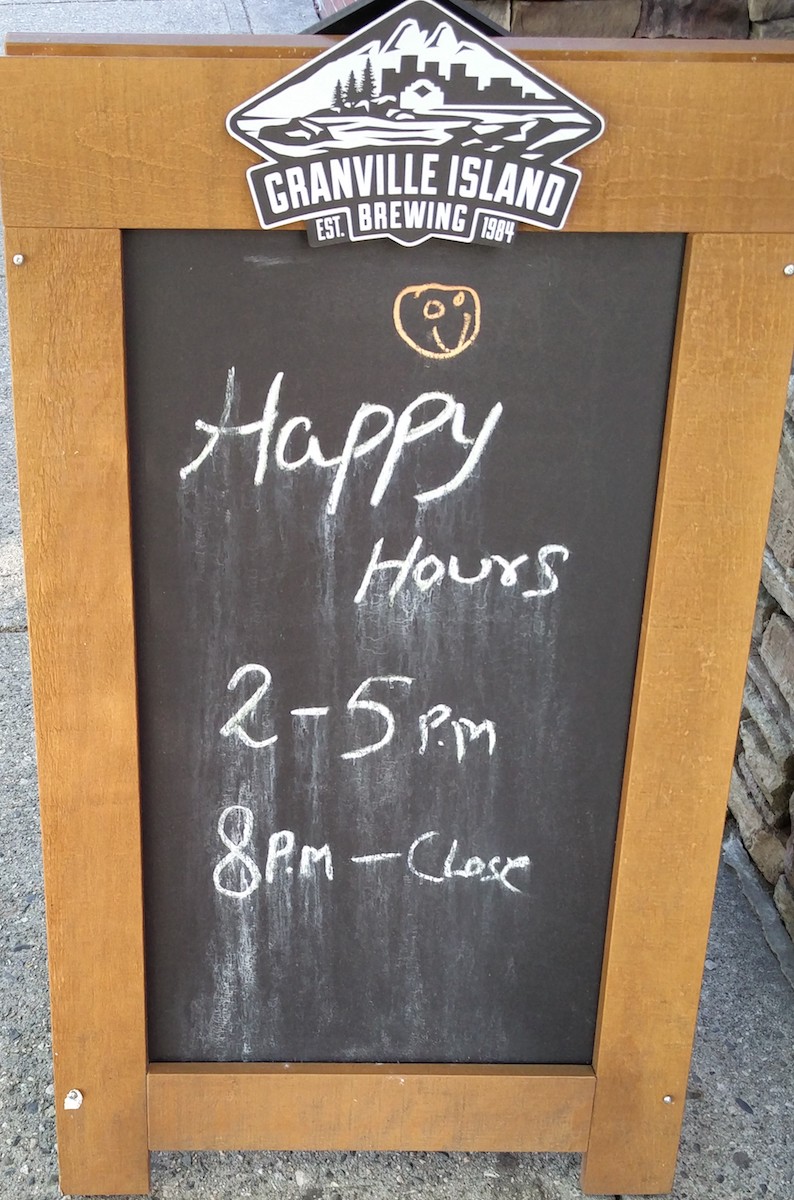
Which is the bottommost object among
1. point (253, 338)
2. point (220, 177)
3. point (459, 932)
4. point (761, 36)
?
point (459, 932)

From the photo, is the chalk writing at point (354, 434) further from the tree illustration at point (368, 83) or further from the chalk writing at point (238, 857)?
the chalk writing at point (238, 857)

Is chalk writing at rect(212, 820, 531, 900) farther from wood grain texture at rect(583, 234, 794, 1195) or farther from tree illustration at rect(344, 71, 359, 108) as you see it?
tree illustration at rect(344, 71, 359, 108)

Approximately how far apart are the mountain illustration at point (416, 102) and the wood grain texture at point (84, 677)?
0.89 ft

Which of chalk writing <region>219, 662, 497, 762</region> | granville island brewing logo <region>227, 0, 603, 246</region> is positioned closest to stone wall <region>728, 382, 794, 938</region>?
chalk writing <region>219, 662, 497, 762</region>

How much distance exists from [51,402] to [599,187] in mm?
782

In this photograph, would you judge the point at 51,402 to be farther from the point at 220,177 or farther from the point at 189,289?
the point at 220,177

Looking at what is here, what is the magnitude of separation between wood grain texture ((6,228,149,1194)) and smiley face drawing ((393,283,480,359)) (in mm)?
383

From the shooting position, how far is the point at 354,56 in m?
1.47

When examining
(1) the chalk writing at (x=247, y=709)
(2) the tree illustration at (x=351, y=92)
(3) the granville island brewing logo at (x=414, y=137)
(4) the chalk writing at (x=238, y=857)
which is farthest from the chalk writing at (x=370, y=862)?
(2) the tree illustration at (x=351, y=92)

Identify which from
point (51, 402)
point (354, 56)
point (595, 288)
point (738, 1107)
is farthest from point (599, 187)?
point (738, 1107)

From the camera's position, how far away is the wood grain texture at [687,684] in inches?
64.5

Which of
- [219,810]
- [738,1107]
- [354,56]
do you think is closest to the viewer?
[354,56]

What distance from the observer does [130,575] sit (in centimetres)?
172

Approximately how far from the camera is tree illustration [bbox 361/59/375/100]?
1472mm
